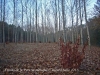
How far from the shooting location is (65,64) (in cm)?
639

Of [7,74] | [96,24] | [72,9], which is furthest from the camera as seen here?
[96,24]

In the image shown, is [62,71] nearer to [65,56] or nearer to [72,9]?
[65,56]

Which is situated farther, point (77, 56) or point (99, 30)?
point (99, 30)

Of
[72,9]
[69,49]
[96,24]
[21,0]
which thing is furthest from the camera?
[21,0]

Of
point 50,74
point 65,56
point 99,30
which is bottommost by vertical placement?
point 50,74

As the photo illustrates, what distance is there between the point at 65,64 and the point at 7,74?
2657 millimetres

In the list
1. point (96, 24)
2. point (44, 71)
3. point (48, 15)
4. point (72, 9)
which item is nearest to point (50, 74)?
point (44, 71)

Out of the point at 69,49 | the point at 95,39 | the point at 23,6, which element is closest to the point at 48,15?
the point at 23,6

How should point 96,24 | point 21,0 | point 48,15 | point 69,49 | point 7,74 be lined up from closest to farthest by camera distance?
point 7,74 < point 69,49 < point 96,24 < point 21,0 < point 48,15

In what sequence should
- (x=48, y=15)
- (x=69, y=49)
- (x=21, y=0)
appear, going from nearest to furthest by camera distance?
(x=69, y=49), (x=21, y=0), (x=48, y=15)

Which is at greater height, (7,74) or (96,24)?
(96,24)

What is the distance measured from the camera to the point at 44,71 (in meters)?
6.33

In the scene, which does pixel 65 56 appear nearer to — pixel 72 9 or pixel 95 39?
pixel 72 9

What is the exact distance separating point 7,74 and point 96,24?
19.8 m
